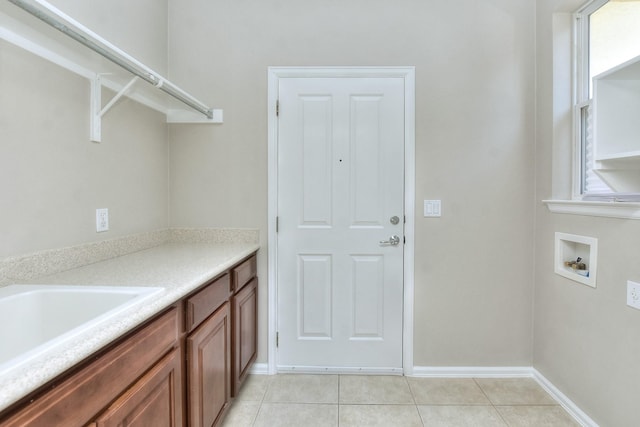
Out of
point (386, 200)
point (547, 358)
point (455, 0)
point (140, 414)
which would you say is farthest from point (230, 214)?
point (547, 358)

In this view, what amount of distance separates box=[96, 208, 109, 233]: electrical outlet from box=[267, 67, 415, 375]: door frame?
94cm

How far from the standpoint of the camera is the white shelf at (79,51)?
113 cm

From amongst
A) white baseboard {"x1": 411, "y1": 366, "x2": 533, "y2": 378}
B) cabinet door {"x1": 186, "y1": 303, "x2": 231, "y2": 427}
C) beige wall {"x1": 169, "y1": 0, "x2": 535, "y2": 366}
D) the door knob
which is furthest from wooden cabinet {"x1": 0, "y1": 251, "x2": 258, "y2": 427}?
white baseboard {"x1": 411, "y1": 366, "x2": 533, "y2": 378}

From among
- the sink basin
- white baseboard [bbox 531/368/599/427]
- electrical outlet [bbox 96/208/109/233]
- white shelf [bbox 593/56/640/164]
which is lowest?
white baseboard [bbox 531/368/599/427]

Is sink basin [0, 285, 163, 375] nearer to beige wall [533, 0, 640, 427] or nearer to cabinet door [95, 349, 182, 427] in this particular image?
cabinet door [95, 349, 182, 427]

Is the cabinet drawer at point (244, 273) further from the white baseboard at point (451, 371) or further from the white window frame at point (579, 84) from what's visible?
the white window frame at point (579, 84)

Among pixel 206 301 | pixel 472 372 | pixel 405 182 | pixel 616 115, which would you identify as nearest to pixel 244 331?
pixel 206 301

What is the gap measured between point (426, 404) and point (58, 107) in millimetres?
2429

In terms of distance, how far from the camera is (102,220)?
165 centimetres

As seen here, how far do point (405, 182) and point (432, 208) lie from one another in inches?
10.1

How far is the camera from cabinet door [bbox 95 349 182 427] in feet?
2.86

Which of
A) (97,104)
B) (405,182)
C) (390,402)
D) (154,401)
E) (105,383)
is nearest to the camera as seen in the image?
(105,383)

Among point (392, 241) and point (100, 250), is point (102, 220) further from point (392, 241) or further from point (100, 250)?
point (392, 241)

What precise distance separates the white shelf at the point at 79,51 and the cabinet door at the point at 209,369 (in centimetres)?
109
